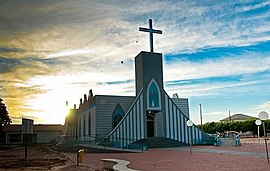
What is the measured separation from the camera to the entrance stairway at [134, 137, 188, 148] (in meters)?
27.7

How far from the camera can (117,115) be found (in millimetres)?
32031

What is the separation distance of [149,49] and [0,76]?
16.3m

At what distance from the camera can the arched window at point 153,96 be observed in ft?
96.7

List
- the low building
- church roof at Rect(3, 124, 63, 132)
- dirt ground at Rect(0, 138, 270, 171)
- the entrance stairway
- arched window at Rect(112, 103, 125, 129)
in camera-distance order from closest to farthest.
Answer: dirt ground at Rect(0, 138, 270, 171)
the entrance stairway
arched window at Rect(112, 103, 125, 129)
the low building
church roof at Rect(3, 124, 63, 132)

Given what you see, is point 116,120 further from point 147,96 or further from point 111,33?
point 111,33

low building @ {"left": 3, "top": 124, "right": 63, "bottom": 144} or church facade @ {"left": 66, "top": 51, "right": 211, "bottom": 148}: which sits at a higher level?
church facade @ {"left": 66, "top": 51, "right": 211, "bottom": 148}

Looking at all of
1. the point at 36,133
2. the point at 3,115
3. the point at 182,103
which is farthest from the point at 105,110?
the point at 36,133

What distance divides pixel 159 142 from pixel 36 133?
113 ft

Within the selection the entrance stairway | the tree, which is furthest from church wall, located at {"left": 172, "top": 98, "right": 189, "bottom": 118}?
the tree

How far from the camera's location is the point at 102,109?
31500 mm

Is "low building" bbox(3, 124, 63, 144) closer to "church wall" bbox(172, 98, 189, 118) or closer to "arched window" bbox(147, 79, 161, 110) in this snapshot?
"church wall" bbox(172, 98, 189, 118)

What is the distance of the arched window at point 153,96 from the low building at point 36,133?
3172 centimetres

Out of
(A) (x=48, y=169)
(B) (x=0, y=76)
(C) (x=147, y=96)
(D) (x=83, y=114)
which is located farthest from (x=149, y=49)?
(A) (x=48, y=169)

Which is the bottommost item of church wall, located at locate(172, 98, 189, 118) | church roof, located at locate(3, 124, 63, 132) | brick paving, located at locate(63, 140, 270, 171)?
brick paving, located at locate(63, 140, 270, 171)
